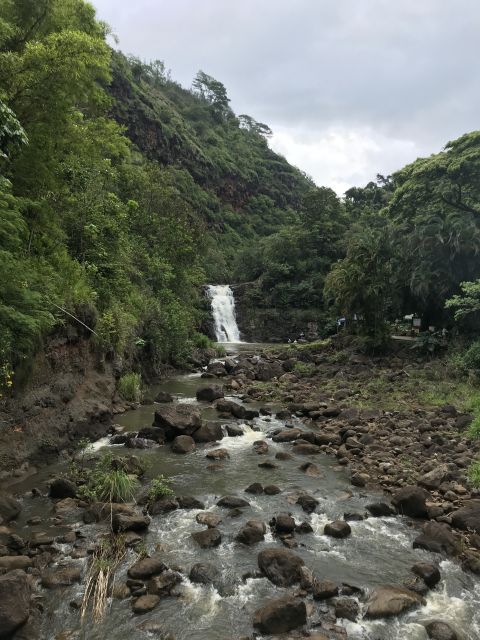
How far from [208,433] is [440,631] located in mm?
8512

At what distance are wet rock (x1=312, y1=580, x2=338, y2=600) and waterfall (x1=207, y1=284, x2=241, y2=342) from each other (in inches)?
1342

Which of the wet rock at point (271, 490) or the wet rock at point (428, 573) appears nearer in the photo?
the wet rock at point (428, 573)

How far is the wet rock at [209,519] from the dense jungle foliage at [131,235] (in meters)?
4.71

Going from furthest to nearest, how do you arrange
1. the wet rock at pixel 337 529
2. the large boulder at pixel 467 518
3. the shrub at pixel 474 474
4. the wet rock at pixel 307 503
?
1. the shrub at pixel 474 474
2. the wet rock at pixel 307 503
3. the large boulder at pixel 467 518
4. the wet rock at pixel 337 529

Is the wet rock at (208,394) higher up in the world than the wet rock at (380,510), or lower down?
higher up

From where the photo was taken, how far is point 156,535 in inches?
327

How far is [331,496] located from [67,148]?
11807 millimetres

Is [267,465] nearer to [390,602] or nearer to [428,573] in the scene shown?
[428,573]

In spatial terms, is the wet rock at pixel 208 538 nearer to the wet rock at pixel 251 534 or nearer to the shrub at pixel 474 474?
the wet rock at pixel 251 534

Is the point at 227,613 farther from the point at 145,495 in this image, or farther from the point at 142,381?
the point at 142,381

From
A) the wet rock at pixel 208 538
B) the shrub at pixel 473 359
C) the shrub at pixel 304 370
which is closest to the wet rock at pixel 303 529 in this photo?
the wet rock at pixel 208 538

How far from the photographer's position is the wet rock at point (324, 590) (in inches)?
265

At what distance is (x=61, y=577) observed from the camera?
271 inches

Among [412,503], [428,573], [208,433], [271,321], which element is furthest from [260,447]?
[271,321]
